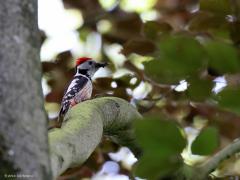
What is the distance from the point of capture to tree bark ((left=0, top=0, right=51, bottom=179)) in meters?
0.89

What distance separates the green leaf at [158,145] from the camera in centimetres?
77

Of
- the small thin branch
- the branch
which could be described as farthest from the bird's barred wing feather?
the small thin branch

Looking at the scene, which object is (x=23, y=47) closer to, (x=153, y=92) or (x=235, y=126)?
(x=235, y=126)

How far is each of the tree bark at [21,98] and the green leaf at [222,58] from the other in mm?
335

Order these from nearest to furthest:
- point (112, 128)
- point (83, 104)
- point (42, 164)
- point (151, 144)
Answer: point (151, 144) < point (42, 164) < point (83, 104) < point (112, 128)

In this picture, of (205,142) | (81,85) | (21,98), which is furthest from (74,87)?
(205,142)

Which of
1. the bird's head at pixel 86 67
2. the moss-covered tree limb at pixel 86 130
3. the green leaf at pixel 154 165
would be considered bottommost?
the bird's head at pixel 86 67

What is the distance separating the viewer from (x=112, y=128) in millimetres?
1781

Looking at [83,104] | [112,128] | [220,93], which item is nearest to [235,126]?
[112,128]

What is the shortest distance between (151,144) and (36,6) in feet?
1.66

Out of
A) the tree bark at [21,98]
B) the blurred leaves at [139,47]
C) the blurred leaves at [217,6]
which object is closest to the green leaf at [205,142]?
the tree bark at [21,98]

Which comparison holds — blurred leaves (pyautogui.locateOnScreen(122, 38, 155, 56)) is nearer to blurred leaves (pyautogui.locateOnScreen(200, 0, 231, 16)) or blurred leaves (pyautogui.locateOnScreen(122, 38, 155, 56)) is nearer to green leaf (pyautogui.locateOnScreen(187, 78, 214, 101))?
blurred leaves (pyautogui.locateOnScreen(200, 0, 231, 16))

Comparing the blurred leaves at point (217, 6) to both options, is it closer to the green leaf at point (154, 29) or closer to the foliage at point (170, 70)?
the foliage at point (170, 70)

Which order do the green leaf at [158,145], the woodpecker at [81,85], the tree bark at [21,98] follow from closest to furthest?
Result: the green leaf at [158,145] < the tree bark at [21,98] < the woodpecker at [81,85]
